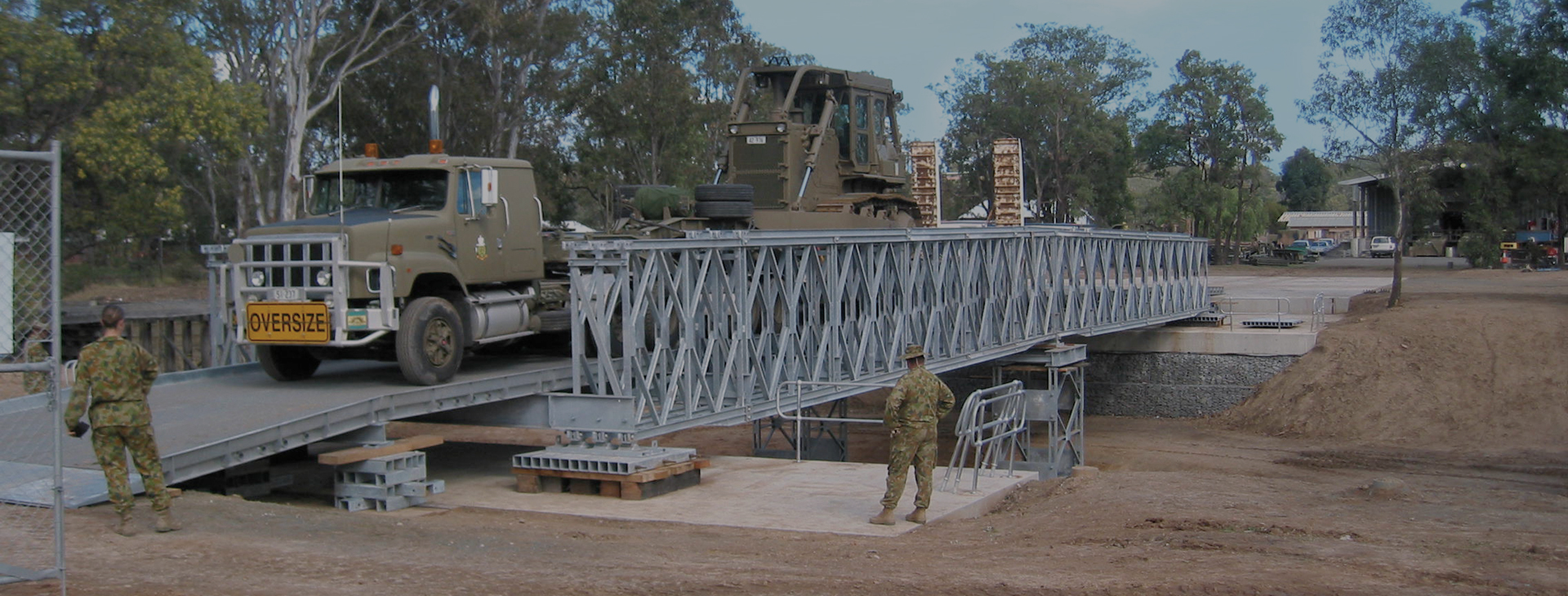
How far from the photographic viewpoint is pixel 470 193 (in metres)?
14.3

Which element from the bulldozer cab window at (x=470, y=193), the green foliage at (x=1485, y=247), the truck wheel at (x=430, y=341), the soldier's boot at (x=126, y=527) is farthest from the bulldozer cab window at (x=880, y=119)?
the green foliage at (x=1485, y=247)

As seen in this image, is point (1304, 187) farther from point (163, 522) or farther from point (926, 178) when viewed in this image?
point (163, 522)

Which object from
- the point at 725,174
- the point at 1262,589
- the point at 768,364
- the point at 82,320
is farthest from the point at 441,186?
the point at 82,320

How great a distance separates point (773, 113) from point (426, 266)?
287 inches

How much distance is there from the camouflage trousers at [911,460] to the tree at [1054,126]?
49.5 metres

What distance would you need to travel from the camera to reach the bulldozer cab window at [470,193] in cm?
1420

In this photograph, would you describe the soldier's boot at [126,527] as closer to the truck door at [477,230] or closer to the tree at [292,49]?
the truck door at [477,230]

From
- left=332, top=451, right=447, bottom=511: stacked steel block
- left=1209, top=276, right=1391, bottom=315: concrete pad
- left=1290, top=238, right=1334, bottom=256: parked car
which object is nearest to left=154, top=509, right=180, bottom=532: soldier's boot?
left=332, top=451, right=447, bottom=511: stacked steel block

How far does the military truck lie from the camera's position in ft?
41.8

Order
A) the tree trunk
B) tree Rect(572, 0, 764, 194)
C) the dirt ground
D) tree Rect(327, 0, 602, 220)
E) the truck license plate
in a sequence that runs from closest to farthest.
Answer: the dirt ground < the truck license plate < the tree trunk < tree Rect(327, 0, 602, 220) < tree Rect(572, 0, 764, 194)

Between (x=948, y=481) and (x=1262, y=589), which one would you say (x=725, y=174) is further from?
(x=1262, y=589)

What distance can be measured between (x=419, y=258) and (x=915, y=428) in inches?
215

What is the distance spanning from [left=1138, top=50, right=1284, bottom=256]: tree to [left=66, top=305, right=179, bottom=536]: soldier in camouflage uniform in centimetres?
5520

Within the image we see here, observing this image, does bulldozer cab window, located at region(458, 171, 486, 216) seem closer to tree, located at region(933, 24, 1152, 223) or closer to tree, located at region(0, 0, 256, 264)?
tree, located at region(0, 0, 256, 264)
